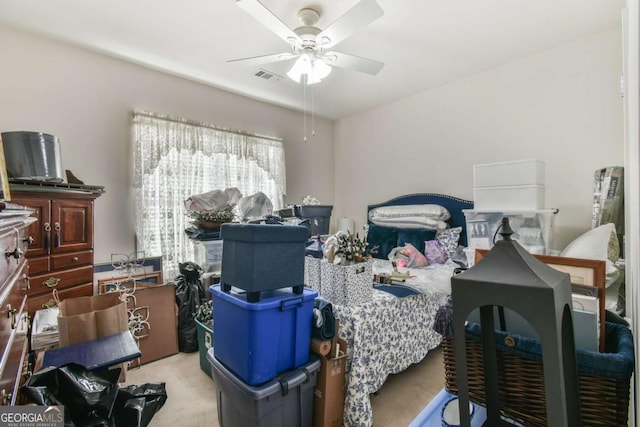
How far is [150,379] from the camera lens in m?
2.23

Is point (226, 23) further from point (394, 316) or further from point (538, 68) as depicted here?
point (538, 68)

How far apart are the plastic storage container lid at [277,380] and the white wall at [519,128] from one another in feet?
8.23

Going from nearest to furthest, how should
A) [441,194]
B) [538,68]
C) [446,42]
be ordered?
1. [446,42]
2. [538,68]
3. [441,194]

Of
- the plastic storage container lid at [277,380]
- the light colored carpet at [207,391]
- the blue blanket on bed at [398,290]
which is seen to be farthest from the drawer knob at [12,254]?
the blue blanket on bed at [398,290]

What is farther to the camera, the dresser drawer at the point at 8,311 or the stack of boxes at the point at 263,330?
the stack of boxes at the point at 263,330

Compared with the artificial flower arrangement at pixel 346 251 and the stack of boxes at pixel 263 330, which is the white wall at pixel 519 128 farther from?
the stack of boxes at pixel 263 330

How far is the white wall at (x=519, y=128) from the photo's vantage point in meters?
2.45

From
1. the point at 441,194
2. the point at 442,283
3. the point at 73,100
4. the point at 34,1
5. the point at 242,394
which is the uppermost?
the point at 34,1

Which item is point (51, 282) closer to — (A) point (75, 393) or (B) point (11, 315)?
(A) point (75, 393)

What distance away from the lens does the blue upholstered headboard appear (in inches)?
126

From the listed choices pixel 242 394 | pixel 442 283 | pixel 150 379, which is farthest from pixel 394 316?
pixel 150 379

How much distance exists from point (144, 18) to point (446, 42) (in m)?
2.44

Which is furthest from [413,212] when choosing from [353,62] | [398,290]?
[353,62]

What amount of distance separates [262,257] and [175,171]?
2351mm
